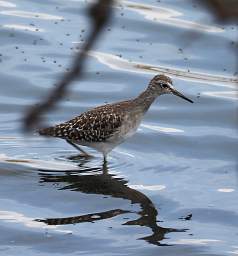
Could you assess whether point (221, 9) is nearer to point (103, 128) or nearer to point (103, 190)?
point (103, 190)

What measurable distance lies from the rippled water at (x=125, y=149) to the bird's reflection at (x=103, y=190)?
0.5 inches

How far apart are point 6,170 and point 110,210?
5.20 ft

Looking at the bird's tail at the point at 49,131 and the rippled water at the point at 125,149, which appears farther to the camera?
the bird's tail at the point at 49,131

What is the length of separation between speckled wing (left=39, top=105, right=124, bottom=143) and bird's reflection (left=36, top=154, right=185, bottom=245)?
32 centimetres

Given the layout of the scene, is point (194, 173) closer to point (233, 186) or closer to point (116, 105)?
point (233, 186)

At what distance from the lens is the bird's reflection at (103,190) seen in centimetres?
899

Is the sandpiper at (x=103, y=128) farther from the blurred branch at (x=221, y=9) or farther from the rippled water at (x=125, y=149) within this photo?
the blurred branch at (x=221, y=9)

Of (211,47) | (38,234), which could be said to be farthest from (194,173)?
(211,47)

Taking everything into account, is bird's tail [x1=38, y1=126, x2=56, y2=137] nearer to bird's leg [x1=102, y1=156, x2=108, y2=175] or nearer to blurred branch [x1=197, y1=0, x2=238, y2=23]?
bird's leg [x1=102, y1=156, x2=108, y2=175]

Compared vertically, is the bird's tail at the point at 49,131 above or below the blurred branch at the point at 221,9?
below

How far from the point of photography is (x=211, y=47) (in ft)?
53.5

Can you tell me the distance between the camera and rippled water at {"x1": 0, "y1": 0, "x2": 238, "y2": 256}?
8.70 m

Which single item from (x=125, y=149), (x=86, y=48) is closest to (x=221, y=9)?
(x=86, y=48)

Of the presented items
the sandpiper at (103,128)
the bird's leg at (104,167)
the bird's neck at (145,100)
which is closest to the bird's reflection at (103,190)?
the bird's leg at (104,167)
